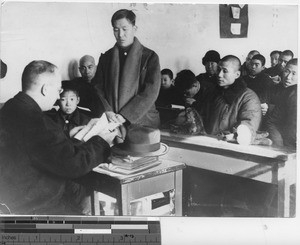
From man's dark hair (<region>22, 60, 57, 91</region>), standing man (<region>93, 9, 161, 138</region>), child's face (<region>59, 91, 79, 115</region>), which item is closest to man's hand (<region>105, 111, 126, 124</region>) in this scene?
standing man (<region>93, 9, 161, 138</region>)

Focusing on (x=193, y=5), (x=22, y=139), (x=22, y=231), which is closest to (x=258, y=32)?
(x=193, y=5)

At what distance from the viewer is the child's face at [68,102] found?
1414 mm

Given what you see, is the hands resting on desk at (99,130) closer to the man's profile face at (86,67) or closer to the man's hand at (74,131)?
the man's hand at (74,131)

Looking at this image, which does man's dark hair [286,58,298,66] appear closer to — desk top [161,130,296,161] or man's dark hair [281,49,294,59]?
man's dark hair [281,49,294,59]

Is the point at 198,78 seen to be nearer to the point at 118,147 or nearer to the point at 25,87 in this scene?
the point at 118,147

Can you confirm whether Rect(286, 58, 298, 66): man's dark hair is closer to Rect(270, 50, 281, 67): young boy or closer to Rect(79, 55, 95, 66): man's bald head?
Rect(270, 50, 281, 67): young boy

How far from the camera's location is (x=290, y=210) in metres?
1.44

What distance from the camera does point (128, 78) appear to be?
1.43 meters

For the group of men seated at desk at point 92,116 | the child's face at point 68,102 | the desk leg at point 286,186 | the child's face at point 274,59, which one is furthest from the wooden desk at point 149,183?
the child's face at point 274,59

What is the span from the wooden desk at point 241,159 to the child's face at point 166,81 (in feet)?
0.47

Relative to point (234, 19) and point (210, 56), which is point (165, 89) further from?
point (234, 19)

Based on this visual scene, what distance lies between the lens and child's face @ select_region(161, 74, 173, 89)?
1.42 m

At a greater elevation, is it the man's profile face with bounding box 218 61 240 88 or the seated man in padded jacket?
the man's profile face with bounding box 218 61 240 88

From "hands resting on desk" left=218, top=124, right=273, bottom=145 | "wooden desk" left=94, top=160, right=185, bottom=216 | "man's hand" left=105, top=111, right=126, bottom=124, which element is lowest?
"wooden desk" left=94, top=160, right=185, bottom=216
